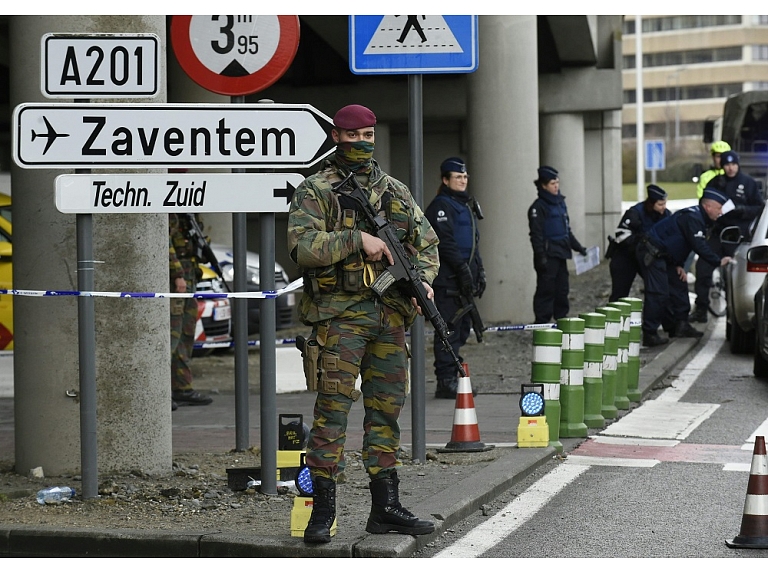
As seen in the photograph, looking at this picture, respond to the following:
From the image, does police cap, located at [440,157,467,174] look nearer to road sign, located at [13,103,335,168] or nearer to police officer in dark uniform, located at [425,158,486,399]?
police officer in dark uniform, located at [425,158,486,399]

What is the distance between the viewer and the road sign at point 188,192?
6.68 metres

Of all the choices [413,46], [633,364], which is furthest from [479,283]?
[413,46]

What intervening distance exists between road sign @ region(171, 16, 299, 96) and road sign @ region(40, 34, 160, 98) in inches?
41.2

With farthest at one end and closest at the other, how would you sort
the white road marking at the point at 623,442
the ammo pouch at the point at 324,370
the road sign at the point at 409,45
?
the road sign at the point at 409,45 → the white road marking at the point at 623,442 → the ammo pouch at the point at 324,370

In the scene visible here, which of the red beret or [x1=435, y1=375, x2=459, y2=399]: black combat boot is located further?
[x1=435, y1=375, x2=459, y2=399]: black combat boot

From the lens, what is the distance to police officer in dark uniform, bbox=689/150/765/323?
16.9 metres

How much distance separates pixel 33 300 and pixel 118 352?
0.53m

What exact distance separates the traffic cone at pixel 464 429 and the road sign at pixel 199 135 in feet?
7.32

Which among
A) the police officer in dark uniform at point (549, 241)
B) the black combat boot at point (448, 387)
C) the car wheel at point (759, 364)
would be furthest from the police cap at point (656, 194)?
the black combat boot at point (448, 387)

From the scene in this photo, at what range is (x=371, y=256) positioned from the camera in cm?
566

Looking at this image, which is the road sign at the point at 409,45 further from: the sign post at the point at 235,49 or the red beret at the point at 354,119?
the red beret at the point at 354,119

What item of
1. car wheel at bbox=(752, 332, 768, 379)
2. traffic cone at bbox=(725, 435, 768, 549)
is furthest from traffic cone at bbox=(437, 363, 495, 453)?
car wheel at bbox=(752, 332, 768, 379)

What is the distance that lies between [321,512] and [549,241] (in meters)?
9.31
